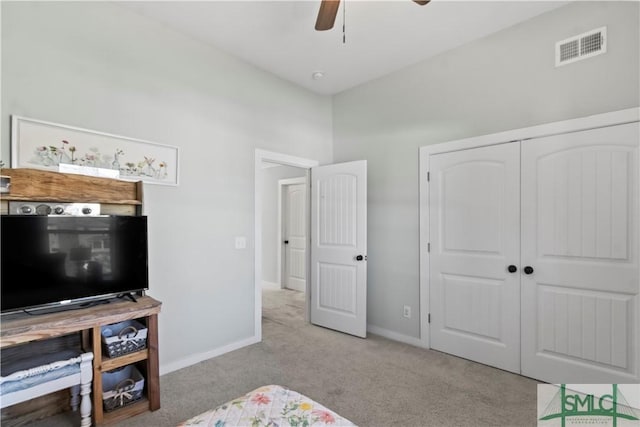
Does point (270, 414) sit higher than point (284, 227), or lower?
lower

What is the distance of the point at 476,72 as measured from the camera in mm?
2973

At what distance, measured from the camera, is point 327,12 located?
194 centimetres

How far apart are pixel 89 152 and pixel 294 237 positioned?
13.0 ft

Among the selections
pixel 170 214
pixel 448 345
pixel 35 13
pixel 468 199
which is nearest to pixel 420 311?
pixel 448 345

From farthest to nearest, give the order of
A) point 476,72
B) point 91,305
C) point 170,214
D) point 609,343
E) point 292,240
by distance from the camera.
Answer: point 292,240 < point 476,72 < point 170,214 < point 609,343 < point 91,305

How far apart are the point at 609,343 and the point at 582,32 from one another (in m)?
2.30

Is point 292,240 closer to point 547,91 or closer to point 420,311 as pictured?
point 420,311

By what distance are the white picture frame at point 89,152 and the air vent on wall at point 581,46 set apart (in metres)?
3.22

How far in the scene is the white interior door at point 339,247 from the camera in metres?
3.58

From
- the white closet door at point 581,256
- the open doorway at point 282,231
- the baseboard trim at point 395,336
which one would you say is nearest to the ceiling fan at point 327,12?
the white closet door at point 581,256

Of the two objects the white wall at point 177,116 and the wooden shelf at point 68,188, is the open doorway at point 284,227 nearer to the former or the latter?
the white wall at point 177,116

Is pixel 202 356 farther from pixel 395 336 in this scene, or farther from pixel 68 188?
pixel 395 336

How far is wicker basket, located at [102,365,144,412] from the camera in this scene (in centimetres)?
206

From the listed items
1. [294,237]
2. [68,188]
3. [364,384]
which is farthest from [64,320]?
[294,237]
